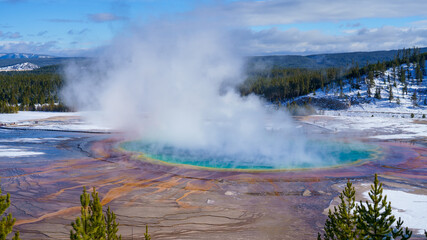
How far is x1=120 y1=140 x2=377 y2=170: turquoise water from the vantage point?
23062 mm

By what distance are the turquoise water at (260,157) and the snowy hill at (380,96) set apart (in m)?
27.8

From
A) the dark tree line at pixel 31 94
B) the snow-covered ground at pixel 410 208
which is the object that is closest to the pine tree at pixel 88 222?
the snow-covered ground at pixel 410 208

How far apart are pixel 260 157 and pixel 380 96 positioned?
43129mm

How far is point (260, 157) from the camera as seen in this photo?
25406mm

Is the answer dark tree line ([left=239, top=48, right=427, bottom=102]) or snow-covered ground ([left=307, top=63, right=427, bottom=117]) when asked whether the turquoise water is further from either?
dark tree line ([left=239, top=48, right=427, bottom=102])

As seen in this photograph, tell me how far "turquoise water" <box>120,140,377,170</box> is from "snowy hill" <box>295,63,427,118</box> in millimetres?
27841

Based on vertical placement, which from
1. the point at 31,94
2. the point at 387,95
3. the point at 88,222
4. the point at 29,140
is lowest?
the point at 88,222

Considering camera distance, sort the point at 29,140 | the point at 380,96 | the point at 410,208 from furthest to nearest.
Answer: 1. the point at 380,96
2. the point at 29,140
3. the point at 410,208

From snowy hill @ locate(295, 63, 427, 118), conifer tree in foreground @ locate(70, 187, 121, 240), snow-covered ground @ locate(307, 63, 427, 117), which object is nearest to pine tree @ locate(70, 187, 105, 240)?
conifer tree in foreground @ locate(70, 187, 121, 240)

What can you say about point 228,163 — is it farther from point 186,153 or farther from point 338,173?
point 338,173

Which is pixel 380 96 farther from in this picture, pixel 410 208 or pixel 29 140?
pixel 29 140

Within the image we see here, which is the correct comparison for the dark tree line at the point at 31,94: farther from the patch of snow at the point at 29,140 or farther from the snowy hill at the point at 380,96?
the snowy hill at the point at 380,96

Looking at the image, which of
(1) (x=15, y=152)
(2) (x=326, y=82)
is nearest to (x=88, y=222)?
(1) (x=15, y=152)

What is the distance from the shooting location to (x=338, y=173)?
20.6 m
